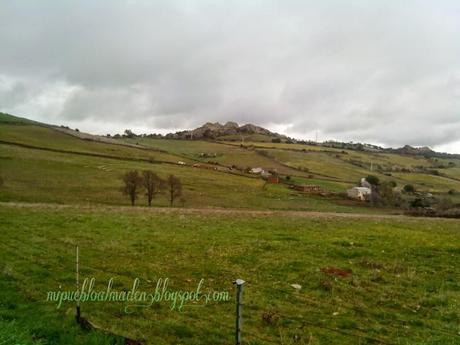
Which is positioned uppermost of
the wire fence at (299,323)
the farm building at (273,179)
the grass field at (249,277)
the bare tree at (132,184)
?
the farm building at (273,179)

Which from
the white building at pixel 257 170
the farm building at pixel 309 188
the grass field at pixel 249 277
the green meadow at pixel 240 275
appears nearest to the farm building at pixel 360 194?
the farm building at pixel 309 188

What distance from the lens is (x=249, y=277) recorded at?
1606cm

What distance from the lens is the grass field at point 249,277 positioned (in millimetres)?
10859

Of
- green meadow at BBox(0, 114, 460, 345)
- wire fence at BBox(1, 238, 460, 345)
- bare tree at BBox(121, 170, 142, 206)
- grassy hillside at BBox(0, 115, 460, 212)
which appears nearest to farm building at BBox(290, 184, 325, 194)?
grassy hillside at BBox(0, 115, 460, 212)

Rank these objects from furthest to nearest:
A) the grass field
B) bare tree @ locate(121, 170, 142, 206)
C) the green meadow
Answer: bare tree @ locate(121, 170, 142, 206) → the grass field → the green meadow

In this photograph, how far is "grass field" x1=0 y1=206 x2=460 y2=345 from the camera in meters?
10.9

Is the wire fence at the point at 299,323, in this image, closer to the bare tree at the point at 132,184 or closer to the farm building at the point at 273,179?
the bare tree at the point at 132,184

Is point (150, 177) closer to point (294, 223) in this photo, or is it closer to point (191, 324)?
point (294, 223)

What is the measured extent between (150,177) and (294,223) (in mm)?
34813

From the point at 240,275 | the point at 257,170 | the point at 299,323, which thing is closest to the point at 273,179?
the point at 257,170

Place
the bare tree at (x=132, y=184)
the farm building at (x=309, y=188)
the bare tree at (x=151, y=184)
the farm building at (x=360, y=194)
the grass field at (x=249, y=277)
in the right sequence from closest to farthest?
the grass field at (x=249, y=277)
the bare tree at (x=132, y=184)
the bare tree at (x=151, y=184)
the farm building at (x=360, y=194)
the farm building at (x=309, y=188)

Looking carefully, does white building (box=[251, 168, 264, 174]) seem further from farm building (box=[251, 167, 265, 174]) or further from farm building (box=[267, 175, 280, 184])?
farm building (box=[267, 175, 280, 184])

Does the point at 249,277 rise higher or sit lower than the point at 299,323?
higher

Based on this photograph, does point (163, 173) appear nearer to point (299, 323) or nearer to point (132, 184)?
point (132, 184)
